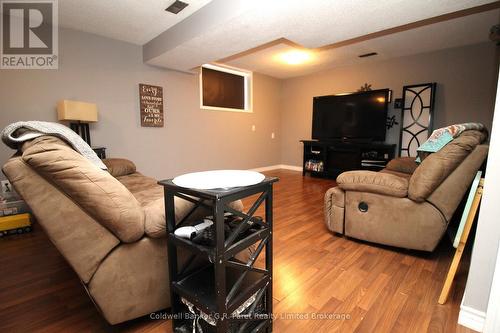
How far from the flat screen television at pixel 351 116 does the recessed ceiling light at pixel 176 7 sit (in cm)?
326

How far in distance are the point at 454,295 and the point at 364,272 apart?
47cm

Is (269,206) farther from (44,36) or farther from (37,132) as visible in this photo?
(44,36)

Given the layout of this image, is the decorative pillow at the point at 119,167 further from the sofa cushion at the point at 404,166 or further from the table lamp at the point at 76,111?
the sofa cushion at the point at 404,166

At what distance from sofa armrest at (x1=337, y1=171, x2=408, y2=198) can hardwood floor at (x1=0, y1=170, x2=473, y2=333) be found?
496 millimetres

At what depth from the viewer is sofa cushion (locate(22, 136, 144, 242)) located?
915 millimetres

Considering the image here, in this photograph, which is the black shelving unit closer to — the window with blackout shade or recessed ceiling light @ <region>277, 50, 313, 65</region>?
recessed ceiling light @ <region>277, 50, 313, 65</region>

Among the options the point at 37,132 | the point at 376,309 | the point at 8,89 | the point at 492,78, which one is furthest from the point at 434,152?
the point at 8,89

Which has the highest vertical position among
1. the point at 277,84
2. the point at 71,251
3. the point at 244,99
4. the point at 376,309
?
the point at 277,84

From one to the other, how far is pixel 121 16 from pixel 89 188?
2.60m

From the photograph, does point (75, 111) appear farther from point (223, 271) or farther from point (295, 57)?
point (295, 57)

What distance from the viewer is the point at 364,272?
5.27ft

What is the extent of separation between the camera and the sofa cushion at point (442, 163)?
5.15 feet

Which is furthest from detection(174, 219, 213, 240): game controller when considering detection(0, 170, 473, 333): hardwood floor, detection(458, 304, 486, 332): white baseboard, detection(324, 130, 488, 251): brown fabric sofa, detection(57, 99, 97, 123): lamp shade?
detection(57, 99, 97, 123): lamp shade

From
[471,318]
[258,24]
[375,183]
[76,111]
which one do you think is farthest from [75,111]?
[471,318]
